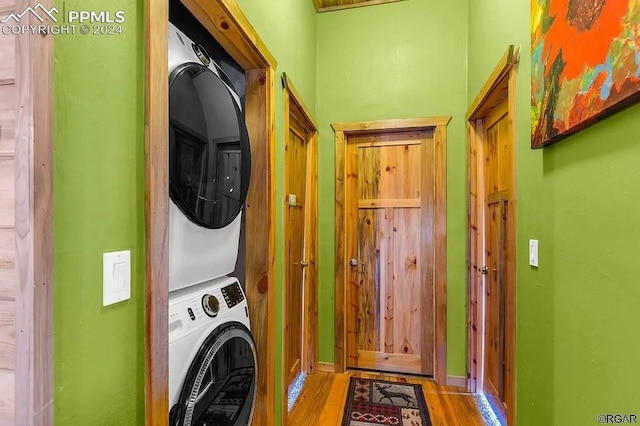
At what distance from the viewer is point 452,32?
8.81 ft

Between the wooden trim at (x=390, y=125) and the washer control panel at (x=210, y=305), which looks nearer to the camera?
the washer control panel at (x=210, y=305)

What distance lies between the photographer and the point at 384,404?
231 cm

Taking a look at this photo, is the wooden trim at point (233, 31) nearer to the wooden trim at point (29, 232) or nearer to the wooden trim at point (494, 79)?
the wooden trim at point (29, 232)

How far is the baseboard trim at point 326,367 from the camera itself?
2812 mm

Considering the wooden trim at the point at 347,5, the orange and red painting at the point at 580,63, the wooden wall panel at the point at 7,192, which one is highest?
the wooden trim at the point at 347,5

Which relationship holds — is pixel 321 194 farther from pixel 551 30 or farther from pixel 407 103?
pixel 551 30

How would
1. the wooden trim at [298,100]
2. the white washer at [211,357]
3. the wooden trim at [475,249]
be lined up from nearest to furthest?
the white washer at [211,357], the wooden trim at [298,100], the wooden trim at [475,249]

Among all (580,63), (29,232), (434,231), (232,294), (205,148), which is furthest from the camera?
(434,231)

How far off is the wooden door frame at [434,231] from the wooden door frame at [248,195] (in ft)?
4.11

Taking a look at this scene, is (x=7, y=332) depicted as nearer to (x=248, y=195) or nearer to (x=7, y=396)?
(x=7, y=396)

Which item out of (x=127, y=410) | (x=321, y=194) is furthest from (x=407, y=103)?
(x=127, y=410)
